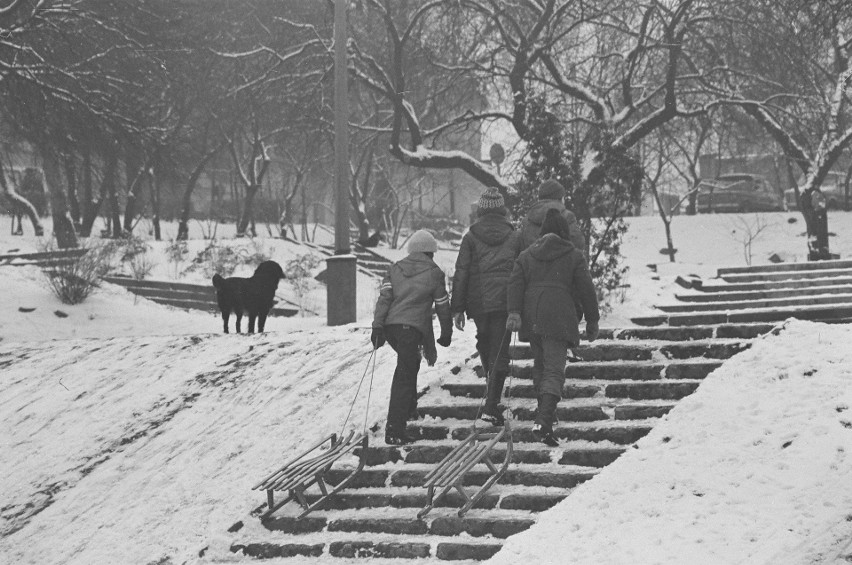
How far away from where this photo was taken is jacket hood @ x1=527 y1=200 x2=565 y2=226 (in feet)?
29.7

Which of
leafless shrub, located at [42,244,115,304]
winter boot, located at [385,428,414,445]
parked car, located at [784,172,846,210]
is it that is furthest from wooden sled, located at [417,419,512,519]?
parked car, located at [784,172,846,210]

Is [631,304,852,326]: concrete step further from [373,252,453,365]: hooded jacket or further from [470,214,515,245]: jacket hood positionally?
[373,252,453,365]: hooded jacket

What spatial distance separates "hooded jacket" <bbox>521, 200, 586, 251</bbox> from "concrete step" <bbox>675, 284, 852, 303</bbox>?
220 inches

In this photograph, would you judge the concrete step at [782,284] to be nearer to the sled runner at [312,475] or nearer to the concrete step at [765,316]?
the concrete step at [765,316]

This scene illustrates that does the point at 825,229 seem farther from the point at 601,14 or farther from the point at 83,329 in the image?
the point at 83,329

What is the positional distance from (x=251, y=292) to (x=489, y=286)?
5.71 m

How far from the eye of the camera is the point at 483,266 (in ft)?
28.4

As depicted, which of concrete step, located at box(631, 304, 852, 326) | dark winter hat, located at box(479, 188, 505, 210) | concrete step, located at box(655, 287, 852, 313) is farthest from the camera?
concrete step, located at box(655, 287, 852, 313)

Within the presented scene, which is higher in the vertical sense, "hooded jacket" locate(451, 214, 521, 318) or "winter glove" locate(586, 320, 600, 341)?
"hooded jacket" locate(451, 214, 521, 318)

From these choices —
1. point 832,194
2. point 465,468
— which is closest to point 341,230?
point 465,468

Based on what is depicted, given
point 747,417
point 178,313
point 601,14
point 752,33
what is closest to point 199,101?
point 178,313

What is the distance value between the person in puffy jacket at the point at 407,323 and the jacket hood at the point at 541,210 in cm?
98

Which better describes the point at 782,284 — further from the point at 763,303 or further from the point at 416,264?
the point at 416,264

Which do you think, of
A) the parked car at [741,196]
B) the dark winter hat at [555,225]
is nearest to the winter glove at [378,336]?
the dark winter hat at [555,225]
